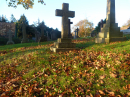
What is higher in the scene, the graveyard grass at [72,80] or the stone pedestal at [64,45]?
the stone pedestal at [64,45]

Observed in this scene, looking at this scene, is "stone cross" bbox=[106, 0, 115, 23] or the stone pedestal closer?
the stone pedestal

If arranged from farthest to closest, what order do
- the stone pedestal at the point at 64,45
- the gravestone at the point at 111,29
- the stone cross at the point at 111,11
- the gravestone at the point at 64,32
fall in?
the stone cross at the point at 111,11, the gravestone at the point at 111,29, the gravestone at the point at 64,32, the stone pedestal at the point at 64,45

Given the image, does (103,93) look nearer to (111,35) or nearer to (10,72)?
(10,72)

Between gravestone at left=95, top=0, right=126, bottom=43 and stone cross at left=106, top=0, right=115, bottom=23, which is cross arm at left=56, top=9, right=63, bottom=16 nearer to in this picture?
gravestone at left=95, top=0, right=126, bottom=43

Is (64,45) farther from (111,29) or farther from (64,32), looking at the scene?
(111,29)

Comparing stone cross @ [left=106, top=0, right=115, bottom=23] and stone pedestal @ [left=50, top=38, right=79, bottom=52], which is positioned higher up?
stone cross @ [left=106, top=0, right=115, bottom=23]

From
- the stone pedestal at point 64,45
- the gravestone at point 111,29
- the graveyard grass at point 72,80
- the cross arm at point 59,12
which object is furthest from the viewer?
the gravestone at point 111,29

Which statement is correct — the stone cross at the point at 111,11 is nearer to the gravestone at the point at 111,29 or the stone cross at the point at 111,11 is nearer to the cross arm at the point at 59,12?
the gravestone at the point at 111,29

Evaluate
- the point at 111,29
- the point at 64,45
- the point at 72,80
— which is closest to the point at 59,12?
the point at 64,45

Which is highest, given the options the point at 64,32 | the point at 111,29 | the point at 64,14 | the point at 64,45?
the point at 64,14

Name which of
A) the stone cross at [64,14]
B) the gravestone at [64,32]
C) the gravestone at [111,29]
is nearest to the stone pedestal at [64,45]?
the gravestone at [64,32]

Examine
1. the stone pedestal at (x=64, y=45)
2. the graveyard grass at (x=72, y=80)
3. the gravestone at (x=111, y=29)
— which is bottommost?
the graveyard grass at (x=72, y=80)

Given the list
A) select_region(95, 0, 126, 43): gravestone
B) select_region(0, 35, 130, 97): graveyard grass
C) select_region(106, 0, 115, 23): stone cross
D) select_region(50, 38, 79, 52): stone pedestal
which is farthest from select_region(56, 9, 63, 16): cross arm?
select_region(106, 0, 115, 23): stone cross

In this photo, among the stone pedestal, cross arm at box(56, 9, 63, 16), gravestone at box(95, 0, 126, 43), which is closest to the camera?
the stone pedestal
